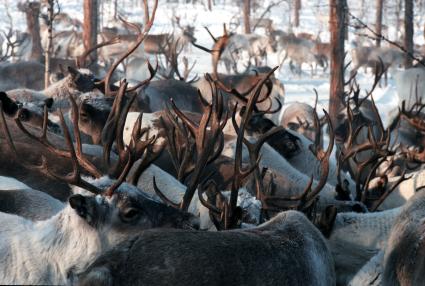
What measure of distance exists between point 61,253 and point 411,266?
1.28m

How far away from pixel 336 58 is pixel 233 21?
22.0 meters

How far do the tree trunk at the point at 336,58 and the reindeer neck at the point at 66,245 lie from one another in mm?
9058

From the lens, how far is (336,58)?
12.1 m

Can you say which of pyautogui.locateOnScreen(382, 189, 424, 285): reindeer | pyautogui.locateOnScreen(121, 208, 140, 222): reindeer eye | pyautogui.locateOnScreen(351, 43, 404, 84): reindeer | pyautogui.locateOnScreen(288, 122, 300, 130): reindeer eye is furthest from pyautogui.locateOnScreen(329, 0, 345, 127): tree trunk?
pyautogui.locateOnScreen(351, 43, 404, 84): reindeer

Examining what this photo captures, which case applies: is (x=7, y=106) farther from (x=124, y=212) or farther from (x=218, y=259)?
(x=218, y=259)

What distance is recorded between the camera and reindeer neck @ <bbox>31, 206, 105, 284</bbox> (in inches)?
113

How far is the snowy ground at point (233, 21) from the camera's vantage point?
1892 cm

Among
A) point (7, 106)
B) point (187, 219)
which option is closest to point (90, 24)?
point (7, 106)

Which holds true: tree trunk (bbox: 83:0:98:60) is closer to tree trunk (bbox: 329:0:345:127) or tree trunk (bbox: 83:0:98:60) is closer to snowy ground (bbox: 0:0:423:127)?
snowy ground (bbox: 0:0:423:127)

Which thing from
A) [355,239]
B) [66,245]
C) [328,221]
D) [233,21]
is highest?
[233,21]

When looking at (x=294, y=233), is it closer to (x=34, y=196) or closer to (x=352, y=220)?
(x=352, y=220)

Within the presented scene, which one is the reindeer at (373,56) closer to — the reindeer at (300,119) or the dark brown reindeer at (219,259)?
the reindeer at (300,119)

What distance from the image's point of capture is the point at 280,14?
39.3 m

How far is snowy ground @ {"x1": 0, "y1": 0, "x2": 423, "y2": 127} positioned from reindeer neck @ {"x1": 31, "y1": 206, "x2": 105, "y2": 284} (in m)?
12.6
